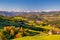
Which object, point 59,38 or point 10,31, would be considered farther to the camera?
point 10,31

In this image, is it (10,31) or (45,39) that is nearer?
(45,39)

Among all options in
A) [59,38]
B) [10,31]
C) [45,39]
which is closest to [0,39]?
[45,39]

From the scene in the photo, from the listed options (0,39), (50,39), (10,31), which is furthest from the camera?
(10,31)

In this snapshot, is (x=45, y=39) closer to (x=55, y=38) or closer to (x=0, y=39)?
(x=55, y=38)

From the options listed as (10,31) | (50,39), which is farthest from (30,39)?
(10,31)

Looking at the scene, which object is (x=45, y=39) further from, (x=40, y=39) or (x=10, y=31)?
(x=10, y=31)

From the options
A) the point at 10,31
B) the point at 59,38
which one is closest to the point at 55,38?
the point at 59,38

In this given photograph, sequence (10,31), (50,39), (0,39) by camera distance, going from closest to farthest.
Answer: (0,39) → (50,39) → (10,31)

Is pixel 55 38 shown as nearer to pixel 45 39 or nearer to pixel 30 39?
pixel 45 39
